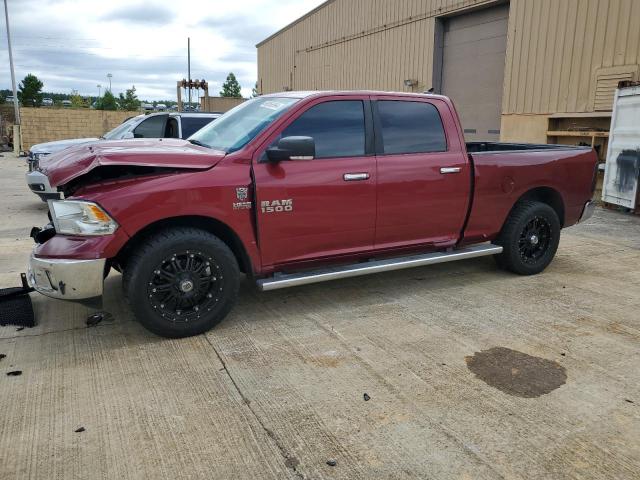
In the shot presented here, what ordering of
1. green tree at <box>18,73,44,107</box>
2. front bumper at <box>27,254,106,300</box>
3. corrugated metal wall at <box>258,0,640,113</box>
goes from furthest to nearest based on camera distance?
green tree at <box>18,73,44,107</box> → corrugated metal wall at <box>258,0,640,113</box> → front bumper at <box>27,254,106,300</box>

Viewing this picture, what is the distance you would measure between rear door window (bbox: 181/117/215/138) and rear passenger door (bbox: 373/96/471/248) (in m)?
5.52

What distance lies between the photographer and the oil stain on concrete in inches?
130

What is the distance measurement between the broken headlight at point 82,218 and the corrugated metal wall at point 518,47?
1005 centimetres

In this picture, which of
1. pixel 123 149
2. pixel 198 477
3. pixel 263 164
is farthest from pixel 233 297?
pixel 198 477

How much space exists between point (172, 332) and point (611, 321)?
3597 mm

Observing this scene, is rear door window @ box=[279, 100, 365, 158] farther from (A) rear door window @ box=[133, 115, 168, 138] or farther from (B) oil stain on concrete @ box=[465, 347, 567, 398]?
(A) rear door window @ box=[133, 115, 168, 138]

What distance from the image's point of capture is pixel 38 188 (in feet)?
26.9

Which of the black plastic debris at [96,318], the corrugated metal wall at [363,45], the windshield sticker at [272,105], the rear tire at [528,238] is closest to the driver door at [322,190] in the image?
the windshield sticker at [272,105]

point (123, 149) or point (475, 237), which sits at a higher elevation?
point (123, 149)

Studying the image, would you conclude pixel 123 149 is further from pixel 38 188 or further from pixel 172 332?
pixel 38 188

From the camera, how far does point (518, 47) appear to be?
12.3 m

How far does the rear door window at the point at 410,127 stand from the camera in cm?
472

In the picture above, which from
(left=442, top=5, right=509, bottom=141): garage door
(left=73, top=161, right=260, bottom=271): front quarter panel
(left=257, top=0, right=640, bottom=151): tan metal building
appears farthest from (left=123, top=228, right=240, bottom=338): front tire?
(left=442, top=5, right=509, bottom=141): garage door

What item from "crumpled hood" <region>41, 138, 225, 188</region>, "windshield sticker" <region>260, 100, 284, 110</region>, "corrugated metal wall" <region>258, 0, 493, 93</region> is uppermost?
"corrugated metal wall" <region>258, 0, 493, 93</region>
